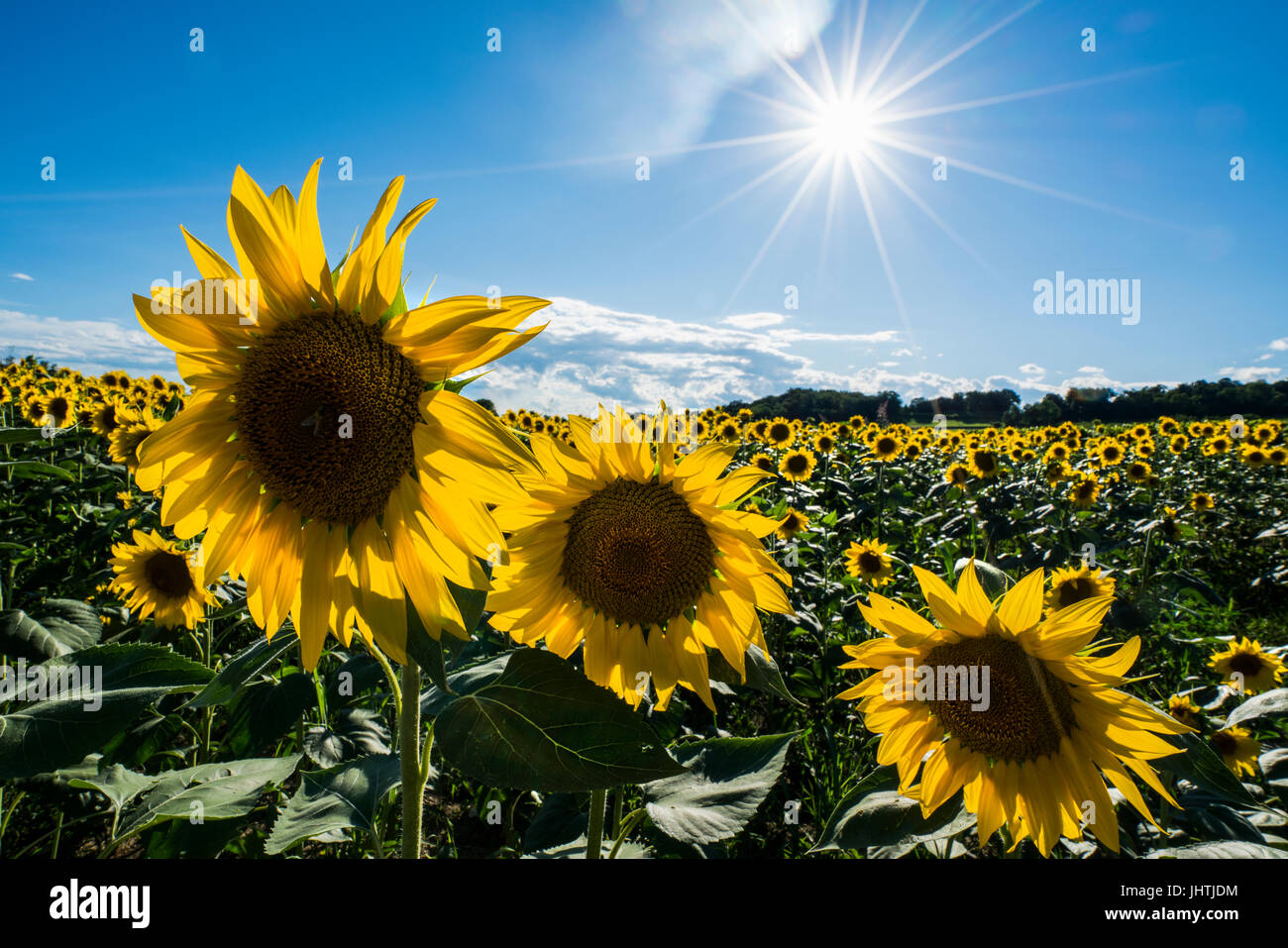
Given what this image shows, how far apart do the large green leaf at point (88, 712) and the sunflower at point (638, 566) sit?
720mm

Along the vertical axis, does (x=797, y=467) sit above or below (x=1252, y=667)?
above

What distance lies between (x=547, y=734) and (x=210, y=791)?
1.19 m

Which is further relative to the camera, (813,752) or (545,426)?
(545,426)

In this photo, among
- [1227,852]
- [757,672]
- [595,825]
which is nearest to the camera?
[757,672]

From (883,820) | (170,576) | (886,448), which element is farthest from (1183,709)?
(886,448)

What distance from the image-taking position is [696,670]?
169 cm

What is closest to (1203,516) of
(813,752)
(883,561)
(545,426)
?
(883,561)

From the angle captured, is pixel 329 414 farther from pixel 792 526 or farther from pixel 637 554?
pixel 792 526

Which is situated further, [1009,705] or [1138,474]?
[1138,474]

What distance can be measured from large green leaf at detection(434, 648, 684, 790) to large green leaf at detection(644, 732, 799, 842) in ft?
1.88

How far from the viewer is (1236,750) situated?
384 centimetres

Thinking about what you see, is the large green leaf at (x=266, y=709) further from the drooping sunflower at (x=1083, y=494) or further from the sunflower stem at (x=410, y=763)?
the drooping sunflower at (x=1083, y=494)

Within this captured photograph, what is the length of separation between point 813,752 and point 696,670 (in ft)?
10.5
